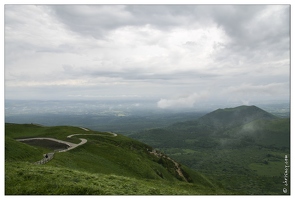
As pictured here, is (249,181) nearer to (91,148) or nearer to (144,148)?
(144,148)

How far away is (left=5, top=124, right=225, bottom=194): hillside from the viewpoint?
62.1 ft

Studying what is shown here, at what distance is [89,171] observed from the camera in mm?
38688

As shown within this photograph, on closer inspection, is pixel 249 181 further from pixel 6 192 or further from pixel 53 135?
pixel 6 192

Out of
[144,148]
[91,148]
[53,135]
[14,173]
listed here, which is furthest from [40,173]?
[144,148]

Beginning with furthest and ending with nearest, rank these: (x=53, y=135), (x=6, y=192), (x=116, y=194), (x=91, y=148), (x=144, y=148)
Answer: (x=144, y=148) < (x=53, y=135) < (x=91, y=148) < (x=116, y=194) < (x=6, y=192)

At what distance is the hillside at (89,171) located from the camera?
62.1ft

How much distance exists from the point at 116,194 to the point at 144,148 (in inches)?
2829

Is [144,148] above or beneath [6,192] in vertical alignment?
beneath

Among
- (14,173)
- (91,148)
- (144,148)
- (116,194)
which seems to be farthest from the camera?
(144,148)
